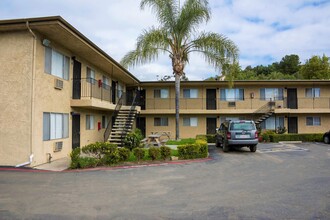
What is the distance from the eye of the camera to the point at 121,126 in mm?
17234

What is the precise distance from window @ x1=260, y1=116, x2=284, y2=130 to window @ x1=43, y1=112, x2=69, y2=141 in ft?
61.5

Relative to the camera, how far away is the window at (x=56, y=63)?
11.9 metres

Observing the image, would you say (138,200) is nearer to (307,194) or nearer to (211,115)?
(307,194)

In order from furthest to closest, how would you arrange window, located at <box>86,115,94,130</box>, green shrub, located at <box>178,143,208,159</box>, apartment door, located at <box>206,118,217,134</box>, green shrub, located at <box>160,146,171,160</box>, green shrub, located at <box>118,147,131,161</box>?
apartment door, located at <box>206,118,217,134</box>
window, located at <box>86,115,94,130</box>
green shrub, located at <box>178,143,208,159</box>
green shrub, located at <box>160,146,171,160</box>
green shrub, located at <box>118,147,131,161</box>

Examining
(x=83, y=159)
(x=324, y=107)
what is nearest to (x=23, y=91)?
(x=83, y=159)

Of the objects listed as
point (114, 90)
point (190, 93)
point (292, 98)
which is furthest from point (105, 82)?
point (292, 98)

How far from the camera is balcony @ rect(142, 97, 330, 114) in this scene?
976 inches

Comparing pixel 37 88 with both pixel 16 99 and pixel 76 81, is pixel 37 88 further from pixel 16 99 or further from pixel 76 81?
pixel 76 81

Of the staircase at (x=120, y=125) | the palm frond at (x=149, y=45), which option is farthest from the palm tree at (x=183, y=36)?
the staircase at (x=120, y=125)

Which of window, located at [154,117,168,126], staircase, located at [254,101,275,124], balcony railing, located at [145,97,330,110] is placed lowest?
window, located at [154,117,168,126]

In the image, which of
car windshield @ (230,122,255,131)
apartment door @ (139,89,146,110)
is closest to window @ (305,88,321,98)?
car windshield @ (230,122,255,131)

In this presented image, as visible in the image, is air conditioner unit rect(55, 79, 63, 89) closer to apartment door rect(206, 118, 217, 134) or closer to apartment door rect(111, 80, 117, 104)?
apartment door rect(111, 80, 117, 104)

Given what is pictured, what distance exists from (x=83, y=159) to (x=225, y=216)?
6992 mm

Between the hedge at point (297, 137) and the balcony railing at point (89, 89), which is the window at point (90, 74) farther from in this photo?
the hedge at point (297, 137)
